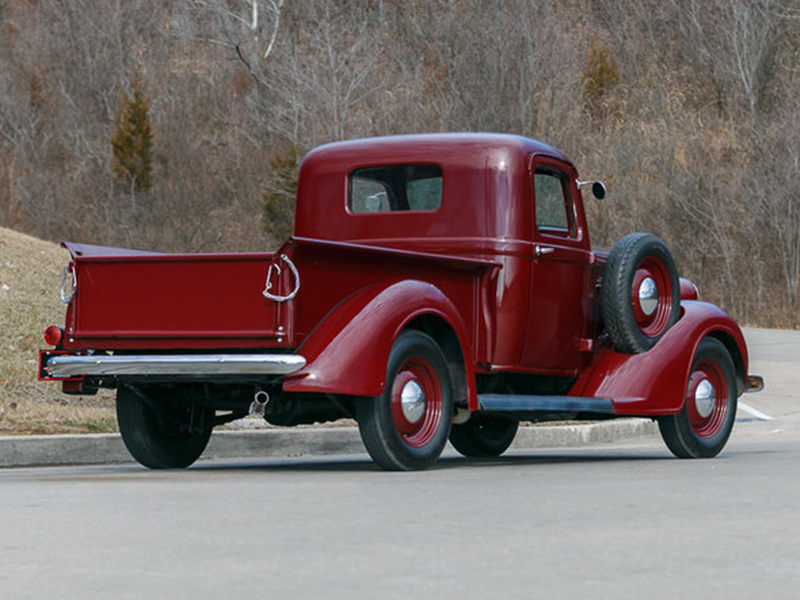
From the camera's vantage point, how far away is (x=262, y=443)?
41.4ft

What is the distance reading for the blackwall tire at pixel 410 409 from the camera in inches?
372

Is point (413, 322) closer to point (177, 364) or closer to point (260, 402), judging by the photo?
point (260, 402)

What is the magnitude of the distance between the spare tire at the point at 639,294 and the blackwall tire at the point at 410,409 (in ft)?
5.79

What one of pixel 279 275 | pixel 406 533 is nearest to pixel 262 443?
pixel 279 275

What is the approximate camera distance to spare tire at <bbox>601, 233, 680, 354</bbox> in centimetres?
1116

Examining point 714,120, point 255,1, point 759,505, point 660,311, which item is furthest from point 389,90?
point 759,505

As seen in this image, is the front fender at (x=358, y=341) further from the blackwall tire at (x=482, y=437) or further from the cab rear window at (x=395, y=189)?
the blackwall tire at (x=482, y=437)

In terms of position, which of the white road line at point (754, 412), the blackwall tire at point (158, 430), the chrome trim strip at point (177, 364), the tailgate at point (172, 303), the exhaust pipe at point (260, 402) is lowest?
the white road line at point (754, 412)

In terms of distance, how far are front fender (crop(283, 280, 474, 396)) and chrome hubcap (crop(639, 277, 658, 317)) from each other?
226 centimetres

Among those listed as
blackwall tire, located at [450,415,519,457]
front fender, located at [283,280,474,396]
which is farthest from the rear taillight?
blackwall tire, located at [450,415,519,457]

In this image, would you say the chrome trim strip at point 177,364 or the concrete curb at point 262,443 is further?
the concrete curb at point 262,443

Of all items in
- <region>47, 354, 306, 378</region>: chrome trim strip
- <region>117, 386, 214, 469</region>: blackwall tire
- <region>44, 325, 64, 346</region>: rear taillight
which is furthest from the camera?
<region>117, 386, 214, 469</region>: blackwall tire

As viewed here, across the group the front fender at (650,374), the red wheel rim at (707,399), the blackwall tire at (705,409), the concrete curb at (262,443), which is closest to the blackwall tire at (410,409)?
the front fender at (650,374)

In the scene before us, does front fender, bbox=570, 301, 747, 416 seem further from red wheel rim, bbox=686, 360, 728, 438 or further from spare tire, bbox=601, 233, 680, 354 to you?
red wheel rim, bbox=686, 360, 728, 438
